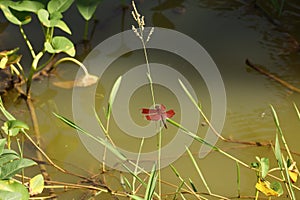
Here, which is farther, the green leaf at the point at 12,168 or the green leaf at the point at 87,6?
the green leaf at the point at 87,6

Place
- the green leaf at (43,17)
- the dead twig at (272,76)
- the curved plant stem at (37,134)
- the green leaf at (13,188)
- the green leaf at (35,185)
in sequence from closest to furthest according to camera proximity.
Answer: the green leaf at (13,188)
the green leaf at (35,185)
the curved plant stem at (37,134)
the green leaf at (43,17)
the dead twig at (272,76)

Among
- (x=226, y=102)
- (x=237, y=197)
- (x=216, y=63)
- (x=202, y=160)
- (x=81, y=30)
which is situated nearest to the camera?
(x=237, y=197)

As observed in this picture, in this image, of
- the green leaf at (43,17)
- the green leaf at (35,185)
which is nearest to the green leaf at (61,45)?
the green leaf at (43,17)

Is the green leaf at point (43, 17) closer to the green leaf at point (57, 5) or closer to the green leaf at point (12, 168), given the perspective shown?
the green leaf at point (57, 5)

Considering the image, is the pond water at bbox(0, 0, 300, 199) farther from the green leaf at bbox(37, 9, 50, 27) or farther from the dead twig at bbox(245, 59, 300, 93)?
the green leaf at bbox(37, 9, 50, 27)

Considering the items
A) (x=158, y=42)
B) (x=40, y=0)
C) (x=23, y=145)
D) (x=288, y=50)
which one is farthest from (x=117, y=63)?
(x=288, y=50)

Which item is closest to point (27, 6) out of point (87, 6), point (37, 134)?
point (87, 6)

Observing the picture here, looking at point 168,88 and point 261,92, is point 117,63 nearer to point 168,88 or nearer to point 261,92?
point 168,88
